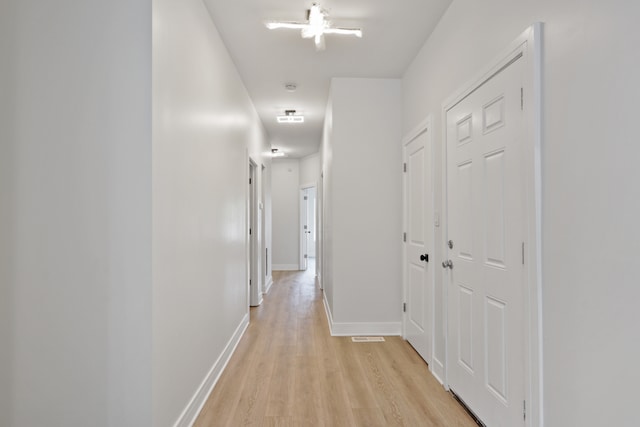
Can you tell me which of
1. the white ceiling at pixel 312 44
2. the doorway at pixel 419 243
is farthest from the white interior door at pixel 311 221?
the doorway at pixel 419 243

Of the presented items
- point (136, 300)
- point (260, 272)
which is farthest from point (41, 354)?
point (260, 272)

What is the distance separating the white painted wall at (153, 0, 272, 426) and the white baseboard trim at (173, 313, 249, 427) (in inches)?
1.9

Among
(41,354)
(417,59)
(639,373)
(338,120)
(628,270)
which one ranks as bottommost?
(41,354)

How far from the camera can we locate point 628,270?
109cm

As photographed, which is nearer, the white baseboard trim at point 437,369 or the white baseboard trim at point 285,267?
the white baseboard trim at point 437,369

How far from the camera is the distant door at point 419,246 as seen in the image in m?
2.97

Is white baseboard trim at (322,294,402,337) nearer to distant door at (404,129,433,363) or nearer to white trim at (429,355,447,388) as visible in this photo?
distant door at (404,129,433,363)

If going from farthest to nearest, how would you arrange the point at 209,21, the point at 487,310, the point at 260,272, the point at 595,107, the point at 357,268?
1. the point at 260,272
2. the point at 357,268
3. the point at 209,21
4. the point at 487,310
5. the point at 595,107

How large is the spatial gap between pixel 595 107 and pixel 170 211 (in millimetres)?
1841

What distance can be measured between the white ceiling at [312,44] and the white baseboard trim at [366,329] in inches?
102

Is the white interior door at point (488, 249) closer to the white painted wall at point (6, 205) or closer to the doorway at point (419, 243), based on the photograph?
the doorway at point (419, 243)

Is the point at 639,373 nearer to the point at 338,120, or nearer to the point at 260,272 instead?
the point at 338,120

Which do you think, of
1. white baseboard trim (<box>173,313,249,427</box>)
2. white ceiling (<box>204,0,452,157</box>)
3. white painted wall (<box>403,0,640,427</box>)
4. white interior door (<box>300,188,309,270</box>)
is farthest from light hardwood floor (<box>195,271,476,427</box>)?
white interior door (<box>300,188,309,270</box>)

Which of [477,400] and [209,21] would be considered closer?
[477,400]
